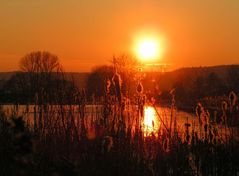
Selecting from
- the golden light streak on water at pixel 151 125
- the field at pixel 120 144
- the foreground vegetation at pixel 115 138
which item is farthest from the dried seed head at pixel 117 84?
the golden light streak on water at pixel 151 125

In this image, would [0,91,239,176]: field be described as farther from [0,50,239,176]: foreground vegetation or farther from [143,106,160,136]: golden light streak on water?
[143,106,160,136]: golden light streak on water

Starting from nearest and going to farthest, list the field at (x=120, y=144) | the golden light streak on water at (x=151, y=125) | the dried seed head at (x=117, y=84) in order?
the field at (x=120, y=144), the dried seed head at (x=117, y=84), the golden light streak on water at (x=151, y=125)

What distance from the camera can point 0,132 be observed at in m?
7.21

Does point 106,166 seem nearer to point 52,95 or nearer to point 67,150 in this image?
point 67,150

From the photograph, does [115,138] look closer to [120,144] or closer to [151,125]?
[120,144]

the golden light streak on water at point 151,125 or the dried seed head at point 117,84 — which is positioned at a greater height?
the dried seed head at point 117,84

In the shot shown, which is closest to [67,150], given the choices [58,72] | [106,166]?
[106,166]

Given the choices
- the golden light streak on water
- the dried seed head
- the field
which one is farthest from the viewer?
the golden light streak on water

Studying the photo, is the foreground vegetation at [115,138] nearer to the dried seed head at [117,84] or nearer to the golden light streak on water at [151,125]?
the dried seed head at [117,84]

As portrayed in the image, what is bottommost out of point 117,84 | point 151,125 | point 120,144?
point 120,144

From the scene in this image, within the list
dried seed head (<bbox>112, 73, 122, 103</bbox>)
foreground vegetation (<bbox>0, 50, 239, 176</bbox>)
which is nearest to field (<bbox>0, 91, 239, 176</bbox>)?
foreground vegetation (<bbox>0, 50, 239, 176</bbox>)

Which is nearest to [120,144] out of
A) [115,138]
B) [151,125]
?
A: [115,138]

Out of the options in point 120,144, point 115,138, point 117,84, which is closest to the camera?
point 120,144

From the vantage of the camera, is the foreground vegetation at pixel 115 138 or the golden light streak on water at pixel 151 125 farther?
the golden light streak on water at pixel 151 125
